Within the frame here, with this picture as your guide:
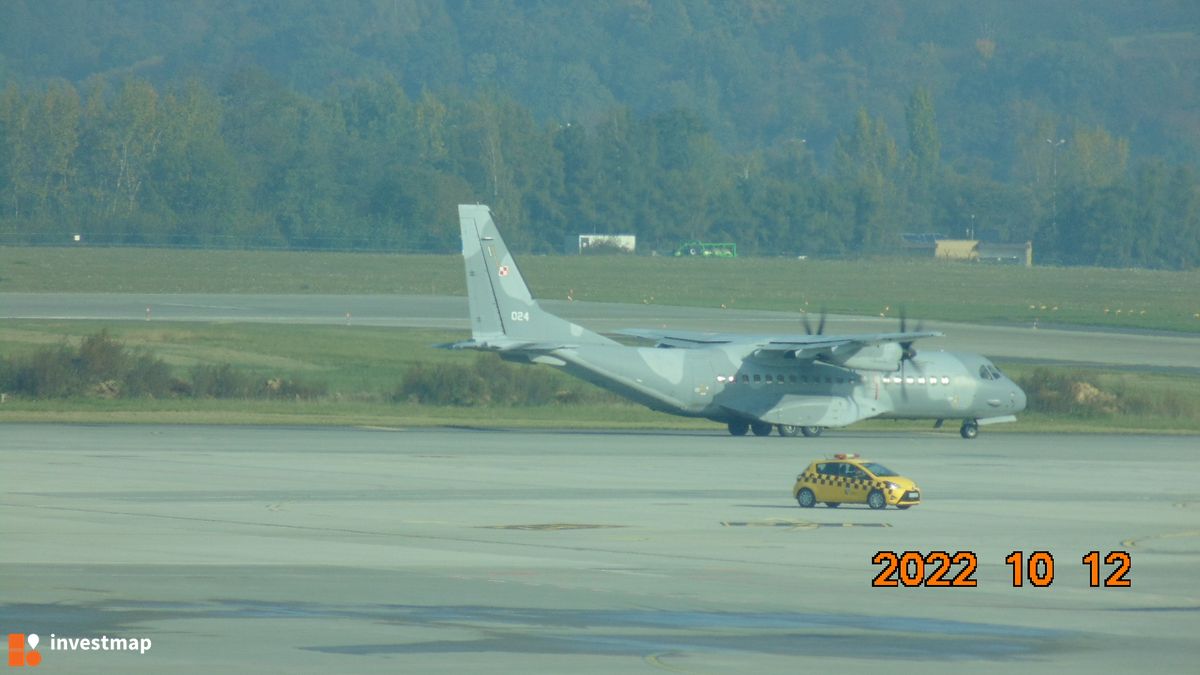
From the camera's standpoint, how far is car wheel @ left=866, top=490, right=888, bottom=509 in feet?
121

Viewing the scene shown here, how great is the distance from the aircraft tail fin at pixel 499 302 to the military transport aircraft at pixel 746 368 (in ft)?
0.09

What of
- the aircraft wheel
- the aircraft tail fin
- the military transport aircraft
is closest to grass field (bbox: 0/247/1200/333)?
the aircraft wheel

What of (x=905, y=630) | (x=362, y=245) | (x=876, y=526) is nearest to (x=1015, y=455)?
(x=876, y=526)

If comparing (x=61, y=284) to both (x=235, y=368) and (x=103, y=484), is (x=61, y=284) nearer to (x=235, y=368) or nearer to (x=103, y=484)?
(x=235, y=368)

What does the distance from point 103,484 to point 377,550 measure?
10.9 m

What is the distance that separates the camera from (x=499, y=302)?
175 feet

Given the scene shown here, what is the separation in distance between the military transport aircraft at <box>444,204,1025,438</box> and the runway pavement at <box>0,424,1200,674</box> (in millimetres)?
3544

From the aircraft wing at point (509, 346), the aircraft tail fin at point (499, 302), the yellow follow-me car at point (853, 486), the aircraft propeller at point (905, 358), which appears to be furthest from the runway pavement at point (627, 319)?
the yellow follow-me car at point (853, 486)

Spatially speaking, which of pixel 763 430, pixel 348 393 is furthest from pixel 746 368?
pixel 348 393

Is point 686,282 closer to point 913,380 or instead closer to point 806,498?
point 913,380

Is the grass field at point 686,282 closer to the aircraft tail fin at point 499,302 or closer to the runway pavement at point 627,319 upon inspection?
the runway pavement at point 627,319

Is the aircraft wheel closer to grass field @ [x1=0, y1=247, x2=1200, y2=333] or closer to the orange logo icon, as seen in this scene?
the orange logo icon

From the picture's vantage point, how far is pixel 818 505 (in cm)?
3872

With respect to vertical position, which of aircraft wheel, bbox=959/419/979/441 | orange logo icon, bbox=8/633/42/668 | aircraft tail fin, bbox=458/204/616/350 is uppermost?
aircraft tail fin, bbox=458/204/616/350
